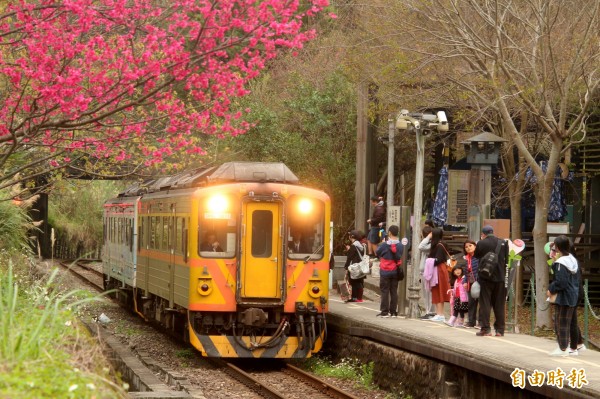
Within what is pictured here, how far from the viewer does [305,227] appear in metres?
16.8

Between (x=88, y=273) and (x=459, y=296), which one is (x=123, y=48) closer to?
(x=459, y=296)

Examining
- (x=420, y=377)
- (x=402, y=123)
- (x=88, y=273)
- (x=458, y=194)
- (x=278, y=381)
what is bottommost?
(x=88, y=273)

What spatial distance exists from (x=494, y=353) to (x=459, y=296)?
378 cm

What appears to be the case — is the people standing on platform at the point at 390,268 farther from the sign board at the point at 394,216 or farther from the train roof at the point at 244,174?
the train roof at the point at 244,174

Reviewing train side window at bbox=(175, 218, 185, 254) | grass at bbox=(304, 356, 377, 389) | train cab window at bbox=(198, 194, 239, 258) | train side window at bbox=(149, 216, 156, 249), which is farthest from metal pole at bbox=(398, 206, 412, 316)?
train side window at bbox=(149, 216, 156, 249)

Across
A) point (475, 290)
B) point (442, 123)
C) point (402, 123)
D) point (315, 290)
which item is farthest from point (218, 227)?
point (442, 123)

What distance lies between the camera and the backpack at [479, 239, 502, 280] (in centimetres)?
1427

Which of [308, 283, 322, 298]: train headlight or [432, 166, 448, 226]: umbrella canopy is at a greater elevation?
[432, 166, 448, 226]: umbrella canopy

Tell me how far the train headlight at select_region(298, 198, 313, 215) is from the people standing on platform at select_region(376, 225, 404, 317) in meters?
1.55

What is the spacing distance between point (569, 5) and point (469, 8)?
1824 millimetres

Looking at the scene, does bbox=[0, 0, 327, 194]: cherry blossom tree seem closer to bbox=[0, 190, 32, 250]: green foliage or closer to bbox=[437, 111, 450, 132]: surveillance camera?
bbox=[437, 111, 450, 132]: surveillance camera

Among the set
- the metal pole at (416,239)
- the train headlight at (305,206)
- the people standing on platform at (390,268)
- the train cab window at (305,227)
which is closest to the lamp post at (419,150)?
the metal pole at (416,239)

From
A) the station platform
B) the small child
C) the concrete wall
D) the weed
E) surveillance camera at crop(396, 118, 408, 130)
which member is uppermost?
surveillance camera at crop(396, 118, 408, 130)

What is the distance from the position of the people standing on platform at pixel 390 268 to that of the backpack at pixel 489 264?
131 inches
